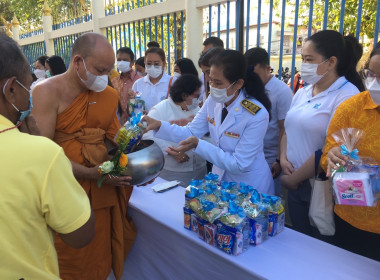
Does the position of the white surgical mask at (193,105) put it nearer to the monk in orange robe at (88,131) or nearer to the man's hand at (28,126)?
the monk in orange robe at (88,131)

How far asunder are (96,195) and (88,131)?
394 mm

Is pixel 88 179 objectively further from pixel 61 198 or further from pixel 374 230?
pixel 374 230

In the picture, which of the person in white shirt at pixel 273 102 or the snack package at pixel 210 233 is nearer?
the snack package at pixel 210 233

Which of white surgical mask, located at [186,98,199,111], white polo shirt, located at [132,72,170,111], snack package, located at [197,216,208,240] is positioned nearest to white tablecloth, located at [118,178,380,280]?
snack package, located at [197,216,208,240]

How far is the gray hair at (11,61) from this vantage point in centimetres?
93

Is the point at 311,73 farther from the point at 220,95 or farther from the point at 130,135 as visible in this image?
the point at 130,135

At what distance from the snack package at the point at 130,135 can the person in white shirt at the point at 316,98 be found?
3.45ft

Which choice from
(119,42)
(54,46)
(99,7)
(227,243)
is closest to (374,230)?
(227,243)

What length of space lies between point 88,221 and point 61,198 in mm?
158

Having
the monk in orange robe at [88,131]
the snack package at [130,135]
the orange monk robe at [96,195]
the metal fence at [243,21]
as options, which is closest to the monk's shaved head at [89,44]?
the monk in orange robe at [88,131]

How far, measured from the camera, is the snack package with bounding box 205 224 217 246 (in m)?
1.43

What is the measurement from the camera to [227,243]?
1.38m

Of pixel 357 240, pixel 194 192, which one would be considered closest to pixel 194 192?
pixel 194 192

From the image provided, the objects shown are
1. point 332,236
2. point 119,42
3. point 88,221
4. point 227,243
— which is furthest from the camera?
point 119,42
